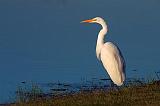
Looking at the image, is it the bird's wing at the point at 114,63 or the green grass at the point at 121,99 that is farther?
the bird's wing at the point at 114,63

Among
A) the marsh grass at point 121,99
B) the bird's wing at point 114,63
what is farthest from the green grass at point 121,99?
the bird's wing at point 114,63

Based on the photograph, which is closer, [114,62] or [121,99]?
[121,99]

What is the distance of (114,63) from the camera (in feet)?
43.5

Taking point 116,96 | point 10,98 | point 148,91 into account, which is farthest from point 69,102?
point 10,98

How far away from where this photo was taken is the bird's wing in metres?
13.1

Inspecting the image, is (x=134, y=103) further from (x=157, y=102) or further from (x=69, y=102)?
(x=69, y=102)

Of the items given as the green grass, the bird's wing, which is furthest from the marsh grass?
the bird's wing

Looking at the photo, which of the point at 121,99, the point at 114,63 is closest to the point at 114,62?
the point at 114,63

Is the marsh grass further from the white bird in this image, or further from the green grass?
the white bird

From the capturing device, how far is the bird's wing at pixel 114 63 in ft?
42.9

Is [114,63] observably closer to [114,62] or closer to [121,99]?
[114,62]

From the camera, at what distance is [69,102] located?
11250mm

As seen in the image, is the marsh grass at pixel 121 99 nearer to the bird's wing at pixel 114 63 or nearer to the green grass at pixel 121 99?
the green grass at pixel 121 99

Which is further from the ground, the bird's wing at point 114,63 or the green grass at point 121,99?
the bird's wing at point 114,63
